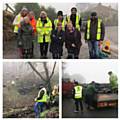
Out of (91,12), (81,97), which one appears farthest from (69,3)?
(81,97)

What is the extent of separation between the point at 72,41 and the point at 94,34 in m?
0.13

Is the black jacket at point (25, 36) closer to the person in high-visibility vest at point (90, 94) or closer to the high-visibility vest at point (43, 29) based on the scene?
the high-visibility vest at point (43, 29)

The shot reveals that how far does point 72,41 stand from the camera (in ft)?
21.6

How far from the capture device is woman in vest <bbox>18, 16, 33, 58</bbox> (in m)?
6.58

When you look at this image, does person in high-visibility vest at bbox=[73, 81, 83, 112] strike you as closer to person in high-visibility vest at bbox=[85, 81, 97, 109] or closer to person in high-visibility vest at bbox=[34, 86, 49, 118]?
person in high-visibility vest at bbox=[85, 81, 97, 109]

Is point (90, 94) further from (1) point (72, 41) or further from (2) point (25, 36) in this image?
(2) point (25, 36)

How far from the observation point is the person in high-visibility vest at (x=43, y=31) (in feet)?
21.6

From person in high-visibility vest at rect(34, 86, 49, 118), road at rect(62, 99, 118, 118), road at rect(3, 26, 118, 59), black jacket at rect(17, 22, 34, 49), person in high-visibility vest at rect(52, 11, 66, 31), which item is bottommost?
road at rect(62, 99, 118, 118)

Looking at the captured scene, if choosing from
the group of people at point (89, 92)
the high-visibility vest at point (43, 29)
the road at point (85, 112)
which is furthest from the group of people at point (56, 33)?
the road at point (85, 112)

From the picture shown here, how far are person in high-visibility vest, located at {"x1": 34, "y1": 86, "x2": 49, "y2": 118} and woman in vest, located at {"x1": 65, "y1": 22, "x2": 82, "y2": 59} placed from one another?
0.25m

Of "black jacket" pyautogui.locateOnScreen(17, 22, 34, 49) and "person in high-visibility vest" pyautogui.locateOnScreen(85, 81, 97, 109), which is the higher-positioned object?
"black jacket" pyautogui.locateOnScreen(17, 22, 34, 49)

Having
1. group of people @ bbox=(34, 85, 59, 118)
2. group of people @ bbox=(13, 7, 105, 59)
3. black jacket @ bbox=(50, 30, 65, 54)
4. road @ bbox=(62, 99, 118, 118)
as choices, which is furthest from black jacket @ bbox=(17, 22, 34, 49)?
road @ bbox=(62, 99, 118, 118)

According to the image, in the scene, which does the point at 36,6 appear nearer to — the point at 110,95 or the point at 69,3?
the point at 69,3

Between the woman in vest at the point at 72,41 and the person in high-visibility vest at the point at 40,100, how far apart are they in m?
0.25
